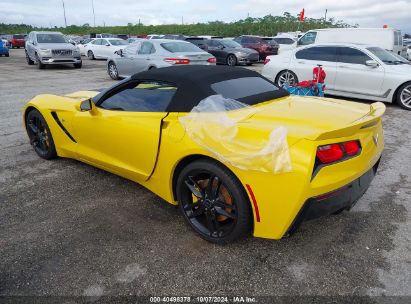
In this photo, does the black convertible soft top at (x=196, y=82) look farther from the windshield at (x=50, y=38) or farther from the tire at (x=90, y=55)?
the tire at (x=90, y=55)

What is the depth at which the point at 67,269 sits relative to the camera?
246 cm

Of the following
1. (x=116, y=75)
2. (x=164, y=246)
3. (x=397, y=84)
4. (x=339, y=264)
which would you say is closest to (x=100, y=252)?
(x=164, y=246)

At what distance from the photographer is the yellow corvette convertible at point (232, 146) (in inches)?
87.4

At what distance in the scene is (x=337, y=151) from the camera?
229 centimetres

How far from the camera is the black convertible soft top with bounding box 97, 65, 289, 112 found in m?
2.85

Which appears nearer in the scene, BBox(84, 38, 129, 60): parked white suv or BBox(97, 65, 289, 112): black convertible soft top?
BBox(97, 65, 289, 112): black convertible soft top

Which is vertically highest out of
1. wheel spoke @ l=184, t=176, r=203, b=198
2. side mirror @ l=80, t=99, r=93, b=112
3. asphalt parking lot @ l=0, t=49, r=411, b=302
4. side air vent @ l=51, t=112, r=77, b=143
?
side mirror @ l=80, t=99, r=93, b=112

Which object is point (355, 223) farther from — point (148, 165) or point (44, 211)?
point (44, 211)

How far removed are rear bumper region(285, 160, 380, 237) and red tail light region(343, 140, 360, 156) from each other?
0.73ft

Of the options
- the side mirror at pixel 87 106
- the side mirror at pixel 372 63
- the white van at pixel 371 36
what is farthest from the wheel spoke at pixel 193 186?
the white van at pixel 371 36

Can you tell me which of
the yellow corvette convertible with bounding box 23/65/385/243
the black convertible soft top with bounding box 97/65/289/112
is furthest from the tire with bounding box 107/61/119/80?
the black convertible soft top with bounding box 97/65/289/112

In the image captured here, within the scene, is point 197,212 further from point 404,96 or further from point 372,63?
point 404,96

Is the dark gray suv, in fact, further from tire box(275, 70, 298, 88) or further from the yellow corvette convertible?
the yellow corvette convertible

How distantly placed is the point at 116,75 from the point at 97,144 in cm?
914
